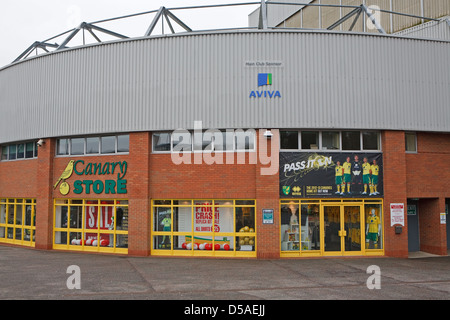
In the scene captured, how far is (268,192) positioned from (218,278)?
4.69 m

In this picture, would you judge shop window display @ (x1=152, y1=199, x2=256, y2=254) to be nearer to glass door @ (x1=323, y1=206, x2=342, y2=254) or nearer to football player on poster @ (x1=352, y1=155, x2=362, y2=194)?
glass door @ (x1=323, y1=206, x2=342, y2=254)

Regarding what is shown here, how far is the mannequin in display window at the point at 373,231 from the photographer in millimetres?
16062

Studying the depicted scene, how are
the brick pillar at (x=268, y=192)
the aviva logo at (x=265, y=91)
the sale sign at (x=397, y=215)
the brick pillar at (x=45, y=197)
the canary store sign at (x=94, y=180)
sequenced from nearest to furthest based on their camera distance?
the brick pillar at (x=268, y=192) < the aviva logo at (x=265, y=91) < the sale sign at (x=397, y=215) < the canary store sign at (x=94, y=180) < the brick pillar at (x=45, y=197)

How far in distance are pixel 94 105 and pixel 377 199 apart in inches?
472

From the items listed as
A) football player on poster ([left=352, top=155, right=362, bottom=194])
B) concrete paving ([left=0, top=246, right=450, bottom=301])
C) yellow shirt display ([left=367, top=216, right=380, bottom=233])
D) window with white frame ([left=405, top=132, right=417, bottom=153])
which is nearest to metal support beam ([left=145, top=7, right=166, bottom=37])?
concrete paving ([left=0, top=246, right=450, bottom=301])

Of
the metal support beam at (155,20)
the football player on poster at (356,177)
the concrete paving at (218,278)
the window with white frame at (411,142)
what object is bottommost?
the concrete paving at (218,278)

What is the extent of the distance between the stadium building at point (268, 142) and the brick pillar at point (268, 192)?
51 millimetres

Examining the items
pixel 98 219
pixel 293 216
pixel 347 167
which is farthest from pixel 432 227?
pixel 98 219

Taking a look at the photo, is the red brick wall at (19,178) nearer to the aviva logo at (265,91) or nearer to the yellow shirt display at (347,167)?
the aviva logo at (265,91)

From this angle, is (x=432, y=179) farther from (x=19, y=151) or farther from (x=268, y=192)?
(x=19, y=151)

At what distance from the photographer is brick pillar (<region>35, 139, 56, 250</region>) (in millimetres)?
17938

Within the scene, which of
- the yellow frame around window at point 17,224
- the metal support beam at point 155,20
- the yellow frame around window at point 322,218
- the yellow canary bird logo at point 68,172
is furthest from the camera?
the yellow frame around window at point 17,224

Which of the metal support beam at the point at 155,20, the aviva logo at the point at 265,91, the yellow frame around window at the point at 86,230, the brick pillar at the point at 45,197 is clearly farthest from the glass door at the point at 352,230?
the brick pillar at the point at 45,197

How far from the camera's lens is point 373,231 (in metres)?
16.1
